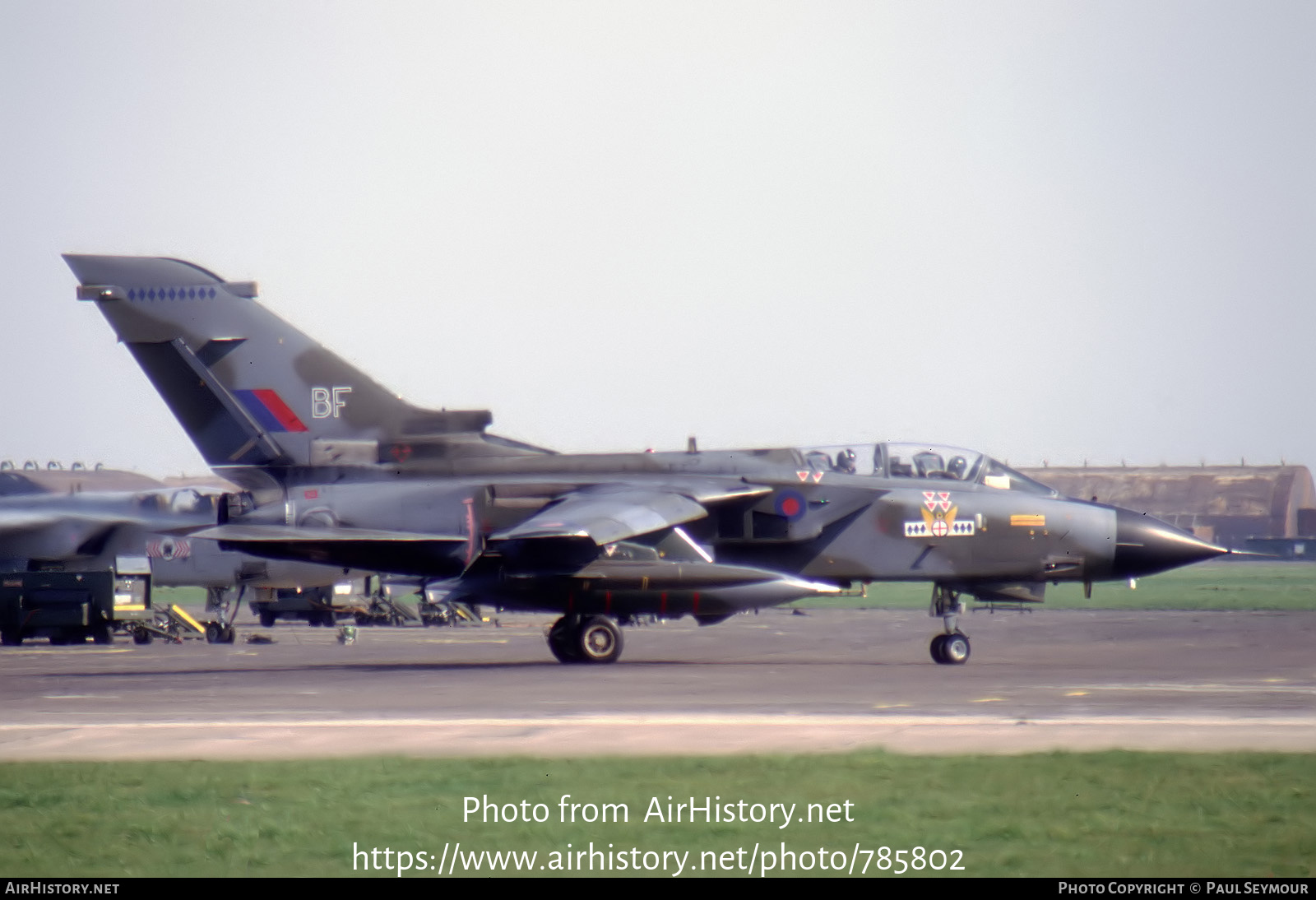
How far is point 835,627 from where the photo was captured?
126 ft

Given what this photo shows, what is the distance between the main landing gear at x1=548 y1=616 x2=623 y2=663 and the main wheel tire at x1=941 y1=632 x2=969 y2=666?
4.87 metres

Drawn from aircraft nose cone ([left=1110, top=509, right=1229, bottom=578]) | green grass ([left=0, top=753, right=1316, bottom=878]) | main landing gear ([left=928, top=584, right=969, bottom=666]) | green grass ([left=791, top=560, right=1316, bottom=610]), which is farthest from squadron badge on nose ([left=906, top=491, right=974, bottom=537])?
green grass ([left=791, top=560, right=1316, bottom=610])

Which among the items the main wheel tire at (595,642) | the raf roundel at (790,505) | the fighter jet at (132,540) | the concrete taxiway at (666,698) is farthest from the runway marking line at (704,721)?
the fighter jet at (132,540)

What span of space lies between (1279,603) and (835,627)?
1911cm

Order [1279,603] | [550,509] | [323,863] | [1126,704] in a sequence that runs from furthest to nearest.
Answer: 1. [1279,603]
2. [550,509]
3. [1126,704]
4. [323,863]

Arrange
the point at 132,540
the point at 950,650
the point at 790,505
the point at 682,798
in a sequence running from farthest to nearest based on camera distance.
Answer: the point at 132,540 < the point at 790,505 < the point at 950,650 < the point at 682,798

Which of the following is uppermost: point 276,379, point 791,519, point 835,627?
point 276,379

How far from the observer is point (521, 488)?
23766 mm

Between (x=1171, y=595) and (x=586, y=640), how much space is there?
134 ft

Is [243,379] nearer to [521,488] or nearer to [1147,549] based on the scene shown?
[521,488]

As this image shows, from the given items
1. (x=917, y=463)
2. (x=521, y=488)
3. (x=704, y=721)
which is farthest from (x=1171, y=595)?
(x=704, y=721)

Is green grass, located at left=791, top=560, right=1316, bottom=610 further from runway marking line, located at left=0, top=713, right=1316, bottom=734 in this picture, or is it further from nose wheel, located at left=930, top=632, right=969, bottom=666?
runway marking line, located at left=0, top=713, right=1316, bottom=734

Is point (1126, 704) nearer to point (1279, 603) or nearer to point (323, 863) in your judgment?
point (323, 863)
